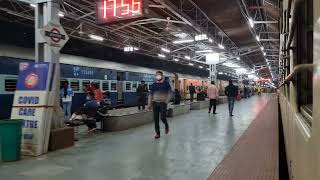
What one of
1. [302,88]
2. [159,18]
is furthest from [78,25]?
[302,88]

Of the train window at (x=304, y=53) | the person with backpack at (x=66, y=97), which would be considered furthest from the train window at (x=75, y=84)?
the train window at (x=304, y=53)

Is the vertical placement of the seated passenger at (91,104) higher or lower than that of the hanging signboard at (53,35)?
lower

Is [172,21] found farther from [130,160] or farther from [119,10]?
[130,160]

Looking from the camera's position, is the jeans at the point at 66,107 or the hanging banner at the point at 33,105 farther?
the jeans at the point at 66,107

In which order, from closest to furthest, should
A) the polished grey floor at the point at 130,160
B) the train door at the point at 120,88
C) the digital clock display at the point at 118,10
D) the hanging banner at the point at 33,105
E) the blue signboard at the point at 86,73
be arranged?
1. the polished grey floor at the point at 130,160
2. the hanging banner at the point at 33,105
3. the digital clock display at the point at 118,10
4. the blue signboard at the point at 86,73
5. the train door at the point at 120,88

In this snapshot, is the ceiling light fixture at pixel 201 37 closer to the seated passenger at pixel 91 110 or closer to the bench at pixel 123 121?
the bench at pixel 123 121

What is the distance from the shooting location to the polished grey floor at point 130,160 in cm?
512

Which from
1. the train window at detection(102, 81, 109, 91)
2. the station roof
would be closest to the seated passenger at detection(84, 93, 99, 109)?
the station roof

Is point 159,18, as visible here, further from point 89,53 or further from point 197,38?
point 89,53

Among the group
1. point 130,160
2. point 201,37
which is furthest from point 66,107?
point 130,160

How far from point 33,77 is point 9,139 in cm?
157

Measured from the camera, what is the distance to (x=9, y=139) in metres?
6.00

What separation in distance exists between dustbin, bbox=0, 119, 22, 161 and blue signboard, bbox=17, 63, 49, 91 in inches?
42.3

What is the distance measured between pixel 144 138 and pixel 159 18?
27.7 feet
